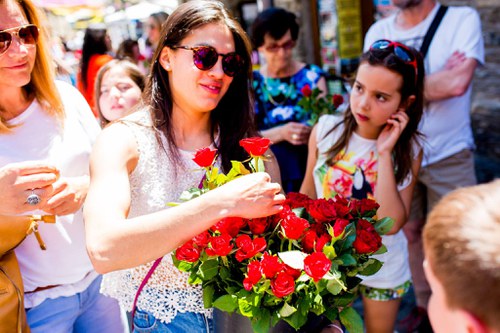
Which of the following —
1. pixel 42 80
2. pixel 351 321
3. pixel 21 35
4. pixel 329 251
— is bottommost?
pixel 351 321

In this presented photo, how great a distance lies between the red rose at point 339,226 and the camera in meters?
1.36

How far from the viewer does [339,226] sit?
1.37 m

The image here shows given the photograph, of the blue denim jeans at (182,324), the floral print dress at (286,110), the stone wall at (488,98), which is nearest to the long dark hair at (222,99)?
the blue denim jeans at (182,324)

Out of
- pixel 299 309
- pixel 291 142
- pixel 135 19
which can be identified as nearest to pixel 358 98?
pixel 291 142

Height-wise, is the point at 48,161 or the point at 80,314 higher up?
the point at 48,161

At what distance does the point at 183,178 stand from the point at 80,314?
838 mm

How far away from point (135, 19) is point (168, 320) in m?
14.4

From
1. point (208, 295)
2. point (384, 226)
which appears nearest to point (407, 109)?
point (384, 226)

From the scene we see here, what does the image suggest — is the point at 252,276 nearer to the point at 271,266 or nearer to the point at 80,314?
the point at 271,266

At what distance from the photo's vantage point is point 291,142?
9.95 feet

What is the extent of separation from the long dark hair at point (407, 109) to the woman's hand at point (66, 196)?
117 centimetres

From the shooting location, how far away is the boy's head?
0.85 meters

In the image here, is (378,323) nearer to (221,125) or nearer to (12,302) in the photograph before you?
(221,125)

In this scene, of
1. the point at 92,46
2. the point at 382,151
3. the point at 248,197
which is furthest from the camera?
the point at 92,46
